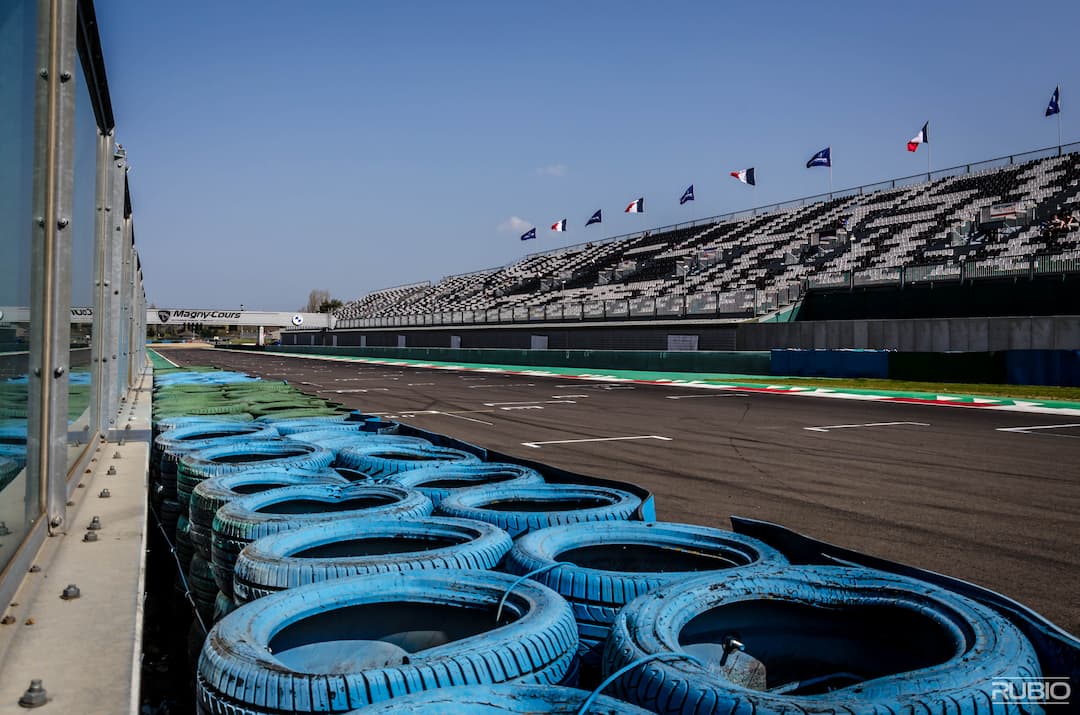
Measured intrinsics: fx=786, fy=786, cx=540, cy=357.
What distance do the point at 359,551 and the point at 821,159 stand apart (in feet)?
198

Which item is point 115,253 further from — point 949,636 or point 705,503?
point 949,636

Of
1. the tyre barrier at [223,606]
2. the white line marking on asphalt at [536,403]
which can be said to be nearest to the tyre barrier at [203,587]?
the tyre barrier at [223,606]

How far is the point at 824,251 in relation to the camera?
50.1 meters

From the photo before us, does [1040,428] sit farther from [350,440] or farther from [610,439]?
[350,440]

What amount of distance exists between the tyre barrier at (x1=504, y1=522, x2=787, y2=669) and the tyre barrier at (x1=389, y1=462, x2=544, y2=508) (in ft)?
3.20

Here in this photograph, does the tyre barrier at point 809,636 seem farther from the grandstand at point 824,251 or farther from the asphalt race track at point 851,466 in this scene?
the grandstand at point 824,251

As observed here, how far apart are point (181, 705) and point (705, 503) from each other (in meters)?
5.53

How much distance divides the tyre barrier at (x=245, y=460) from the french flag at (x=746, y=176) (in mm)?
63599

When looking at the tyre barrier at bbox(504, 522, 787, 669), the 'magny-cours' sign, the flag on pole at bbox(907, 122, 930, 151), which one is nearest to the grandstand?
the flag on pole at bbox(907, 122, 930, 151)

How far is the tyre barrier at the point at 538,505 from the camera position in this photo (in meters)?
3.77

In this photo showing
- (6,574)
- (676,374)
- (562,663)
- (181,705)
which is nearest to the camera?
(562,663)

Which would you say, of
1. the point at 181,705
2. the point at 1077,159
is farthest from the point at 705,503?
the point at 1077,159

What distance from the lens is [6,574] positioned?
103 inches

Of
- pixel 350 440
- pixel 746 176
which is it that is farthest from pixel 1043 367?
pixel 746 176
